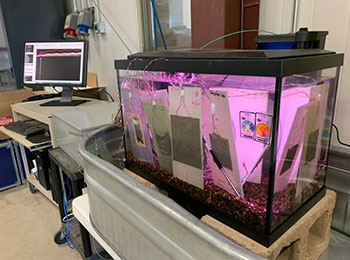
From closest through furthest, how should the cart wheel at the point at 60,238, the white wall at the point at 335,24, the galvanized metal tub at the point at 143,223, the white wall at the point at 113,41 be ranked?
1. the galvanized metal tub at the point at 143,223
2. the white wall at the point at 335,24
3. the cart wheel at the point at 60,238
4. the white wall at the point at 113,41

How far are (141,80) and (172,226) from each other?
1.59 ft

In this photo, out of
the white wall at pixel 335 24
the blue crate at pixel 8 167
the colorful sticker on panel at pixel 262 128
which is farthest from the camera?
the blue crate at pixel 8 167

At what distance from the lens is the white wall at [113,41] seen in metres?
2.04

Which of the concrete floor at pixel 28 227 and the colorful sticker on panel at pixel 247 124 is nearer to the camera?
the colorful sticker on panel at pixel 247 124

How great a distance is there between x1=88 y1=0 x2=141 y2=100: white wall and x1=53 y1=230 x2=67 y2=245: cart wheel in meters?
0.98

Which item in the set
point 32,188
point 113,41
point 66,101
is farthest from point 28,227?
point 113,41

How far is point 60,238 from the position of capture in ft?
5.78

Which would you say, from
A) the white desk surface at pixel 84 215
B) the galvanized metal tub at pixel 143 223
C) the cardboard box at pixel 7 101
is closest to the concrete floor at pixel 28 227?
the cardboard box at pixel 7 101

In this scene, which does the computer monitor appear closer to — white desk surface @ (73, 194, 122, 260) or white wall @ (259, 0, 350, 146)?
white desk surface @ (73, 194, 122, 260)

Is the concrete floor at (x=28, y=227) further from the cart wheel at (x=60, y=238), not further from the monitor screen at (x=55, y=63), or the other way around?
the monitor screen at (x=55, y=63)

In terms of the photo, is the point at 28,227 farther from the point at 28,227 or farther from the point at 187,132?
the point at 187,132

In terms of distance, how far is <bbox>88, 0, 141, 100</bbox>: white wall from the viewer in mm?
2039

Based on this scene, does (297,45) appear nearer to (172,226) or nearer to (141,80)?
(141,80)

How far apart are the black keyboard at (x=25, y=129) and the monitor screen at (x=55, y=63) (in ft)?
1.05
